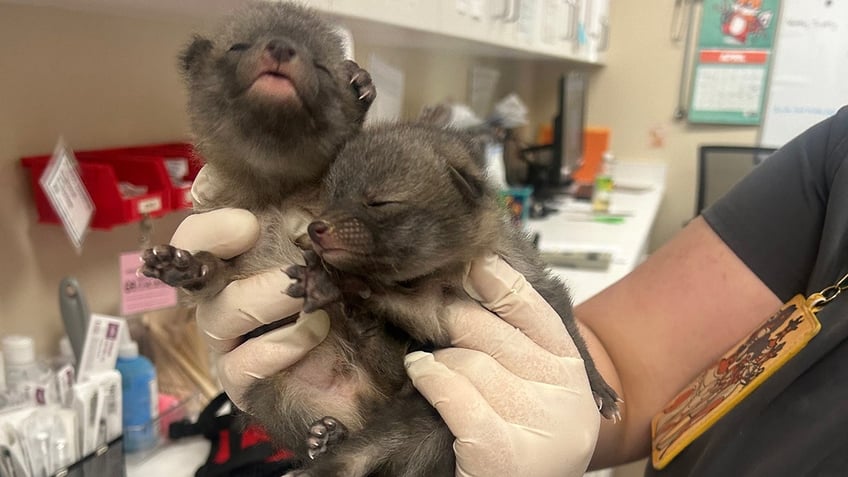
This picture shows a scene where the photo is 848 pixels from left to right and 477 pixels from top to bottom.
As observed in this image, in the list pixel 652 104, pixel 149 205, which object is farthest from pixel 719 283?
pixel 652 104

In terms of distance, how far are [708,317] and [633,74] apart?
134 inches

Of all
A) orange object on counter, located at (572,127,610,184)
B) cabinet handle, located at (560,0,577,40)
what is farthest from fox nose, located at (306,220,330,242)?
orange object on counter, located at (572,127,610,184)

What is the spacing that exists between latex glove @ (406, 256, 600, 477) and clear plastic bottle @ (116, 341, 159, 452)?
26.0 inches

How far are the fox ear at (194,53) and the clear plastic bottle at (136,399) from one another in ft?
2.02

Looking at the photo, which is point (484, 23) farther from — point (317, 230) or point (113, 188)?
point (317, 230)

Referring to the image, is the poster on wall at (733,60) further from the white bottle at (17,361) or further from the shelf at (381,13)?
the white bottle at (17,361)

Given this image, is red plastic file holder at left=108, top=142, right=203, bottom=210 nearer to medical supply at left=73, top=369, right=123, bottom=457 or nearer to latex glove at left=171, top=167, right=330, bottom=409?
medical supply at left=73, top=369, right=123, bottom=457

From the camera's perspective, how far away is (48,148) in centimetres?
113

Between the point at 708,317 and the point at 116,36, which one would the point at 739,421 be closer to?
the point at 708,317

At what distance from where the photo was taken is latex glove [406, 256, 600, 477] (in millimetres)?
743

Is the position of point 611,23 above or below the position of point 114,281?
above

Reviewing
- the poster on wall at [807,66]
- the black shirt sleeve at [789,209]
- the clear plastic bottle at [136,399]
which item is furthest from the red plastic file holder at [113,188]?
the poster on wall at [807,66]

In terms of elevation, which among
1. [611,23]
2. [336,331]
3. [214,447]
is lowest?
[214,447]

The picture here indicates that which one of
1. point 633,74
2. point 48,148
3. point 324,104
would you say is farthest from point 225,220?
point 633,74
